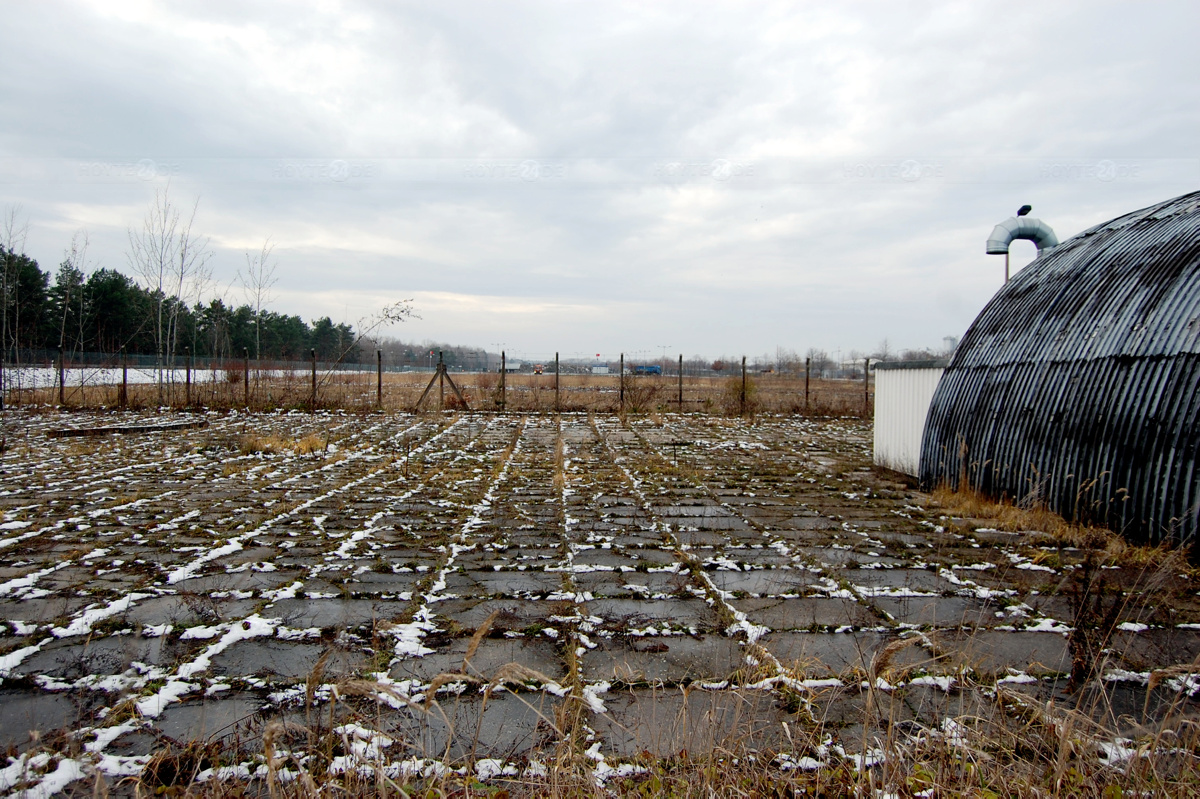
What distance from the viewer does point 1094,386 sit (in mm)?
5492

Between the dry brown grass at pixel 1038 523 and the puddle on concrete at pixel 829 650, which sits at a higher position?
the dry brown grass at pixel 1038 523

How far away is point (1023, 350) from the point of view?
21.8ft

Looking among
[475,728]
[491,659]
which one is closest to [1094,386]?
[491,659]

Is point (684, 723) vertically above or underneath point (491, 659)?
above

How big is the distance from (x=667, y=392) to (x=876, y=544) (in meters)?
17.3

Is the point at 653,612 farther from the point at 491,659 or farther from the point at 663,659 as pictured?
the point at 491,659

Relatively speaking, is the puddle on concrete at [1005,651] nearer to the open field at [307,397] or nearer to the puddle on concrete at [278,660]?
the puddle on concrete at [278,660]

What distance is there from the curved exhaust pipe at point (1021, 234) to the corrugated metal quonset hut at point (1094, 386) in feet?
10.5

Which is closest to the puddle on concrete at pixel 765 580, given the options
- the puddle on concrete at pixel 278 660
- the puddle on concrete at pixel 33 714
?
the puddle on concrete at pixel 278 660

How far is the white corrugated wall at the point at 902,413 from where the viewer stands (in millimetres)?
8523

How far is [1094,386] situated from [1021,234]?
21.4 feet

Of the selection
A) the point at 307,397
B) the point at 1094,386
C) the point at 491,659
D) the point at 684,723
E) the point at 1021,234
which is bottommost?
the point at 491,659

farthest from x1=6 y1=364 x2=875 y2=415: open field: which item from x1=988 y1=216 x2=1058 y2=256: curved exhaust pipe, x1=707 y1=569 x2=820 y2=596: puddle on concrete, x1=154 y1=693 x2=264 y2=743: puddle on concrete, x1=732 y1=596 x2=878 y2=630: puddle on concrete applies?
x1=154 y1=693 x2=264 y2=743: puddle on concrete

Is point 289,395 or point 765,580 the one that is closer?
point 765,580
